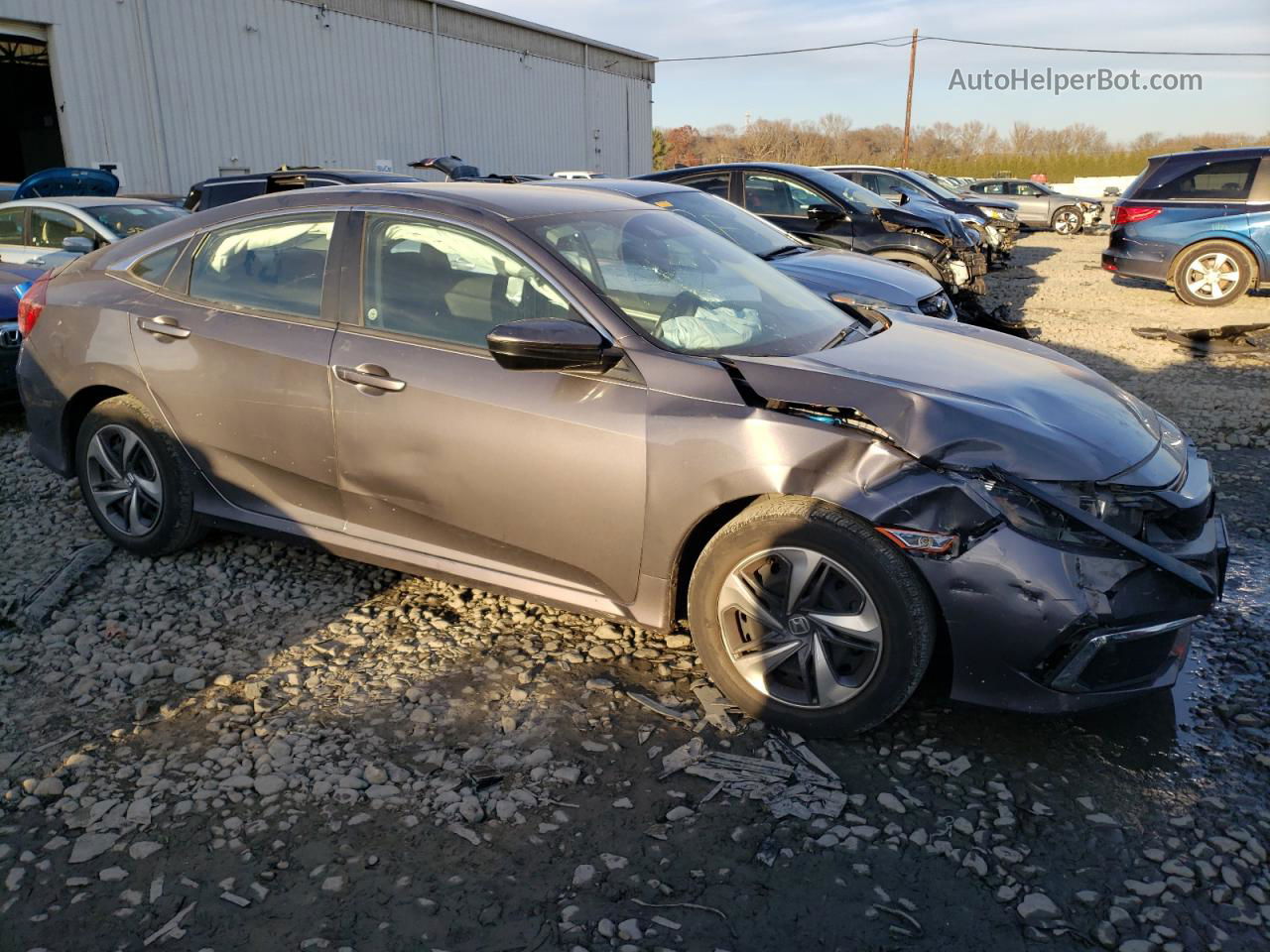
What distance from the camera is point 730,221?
777 centimetres

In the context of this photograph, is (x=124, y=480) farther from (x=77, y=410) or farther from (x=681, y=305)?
(x=681, y=305)

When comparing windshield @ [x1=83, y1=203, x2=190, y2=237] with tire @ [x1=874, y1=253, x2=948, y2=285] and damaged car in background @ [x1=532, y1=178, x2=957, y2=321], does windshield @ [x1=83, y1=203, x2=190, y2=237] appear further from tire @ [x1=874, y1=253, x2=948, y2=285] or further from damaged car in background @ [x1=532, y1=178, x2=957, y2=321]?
tire @ [x1=874, y1=253, x2=948, y2=285]

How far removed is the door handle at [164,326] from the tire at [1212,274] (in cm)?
Answer: 1295

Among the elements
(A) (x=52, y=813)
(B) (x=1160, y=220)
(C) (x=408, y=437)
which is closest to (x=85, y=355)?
(C) (x=408, y=437)

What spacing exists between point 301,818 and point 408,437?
1401mm

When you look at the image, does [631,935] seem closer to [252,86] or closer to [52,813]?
[52,813]

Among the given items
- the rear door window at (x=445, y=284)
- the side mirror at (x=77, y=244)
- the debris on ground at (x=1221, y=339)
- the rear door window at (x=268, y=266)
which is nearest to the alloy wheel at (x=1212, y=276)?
the debris on ground at (x=1221, y=339)

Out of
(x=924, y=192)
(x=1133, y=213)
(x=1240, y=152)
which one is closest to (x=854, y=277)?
(x=1133, y=213)

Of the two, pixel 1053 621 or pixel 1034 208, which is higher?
pixel 1034 208

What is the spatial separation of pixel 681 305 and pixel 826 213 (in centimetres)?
692

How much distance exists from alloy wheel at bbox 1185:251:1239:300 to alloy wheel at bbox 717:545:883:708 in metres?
12.4

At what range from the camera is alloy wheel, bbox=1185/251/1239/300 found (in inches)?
509

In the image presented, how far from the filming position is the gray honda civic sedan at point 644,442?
117 inches

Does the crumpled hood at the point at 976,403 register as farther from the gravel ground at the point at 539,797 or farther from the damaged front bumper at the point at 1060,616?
the gravel ground at the point at 539,797
